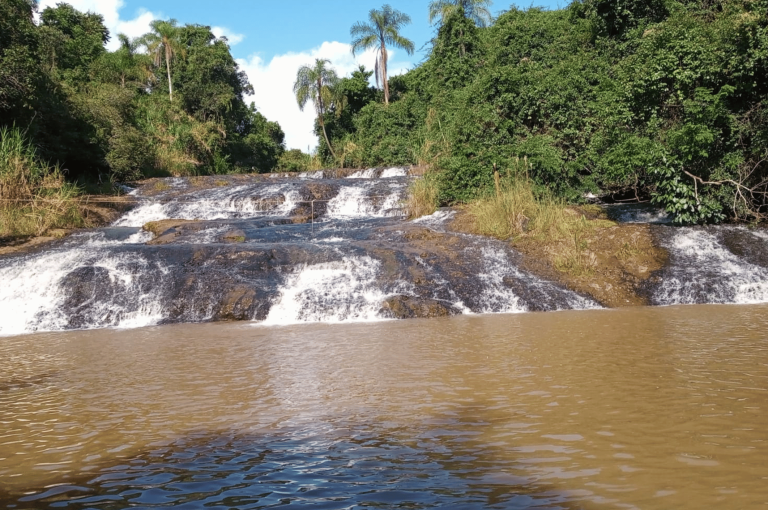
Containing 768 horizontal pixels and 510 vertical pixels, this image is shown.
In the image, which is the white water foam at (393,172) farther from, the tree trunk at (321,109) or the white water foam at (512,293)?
the white water foam at (512,293)

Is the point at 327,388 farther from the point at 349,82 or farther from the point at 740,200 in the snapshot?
the point at 349,82

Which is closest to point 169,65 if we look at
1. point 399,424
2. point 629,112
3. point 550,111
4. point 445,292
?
point 550,111

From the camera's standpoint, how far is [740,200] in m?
14.3

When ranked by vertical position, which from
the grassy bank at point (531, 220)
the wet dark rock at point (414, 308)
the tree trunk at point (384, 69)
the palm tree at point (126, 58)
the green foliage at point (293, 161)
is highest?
the palm tree at point (126, 58)

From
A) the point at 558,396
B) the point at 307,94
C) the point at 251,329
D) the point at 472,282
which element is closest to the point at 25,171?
the point at 251,329

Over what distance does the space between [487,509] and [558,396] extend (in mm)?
2105

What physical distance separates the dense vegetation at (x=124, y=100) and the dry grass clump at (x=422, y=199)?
34.6 ft

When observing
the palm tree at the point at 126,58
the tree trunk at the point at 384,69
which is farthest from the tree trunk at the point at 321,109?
the palm tree at the point at 126,58

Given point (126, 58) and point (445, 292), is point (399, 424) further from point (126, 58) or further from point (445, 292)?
point (126, 58)

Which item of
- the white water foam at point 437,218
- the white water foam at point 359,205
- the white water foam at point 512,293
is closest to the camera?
the white water foam at point 512,293

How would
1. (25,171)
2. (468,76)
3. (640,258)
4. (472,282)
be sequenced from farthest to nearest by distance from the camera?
(468,76) < (25,171) < (640,258) < (472,282)

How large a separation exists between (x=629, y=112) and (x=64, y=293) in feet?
42.3

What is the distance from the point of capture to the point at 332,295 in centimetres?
1136

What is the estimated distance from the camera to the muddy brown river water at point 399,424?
10.2 ft
